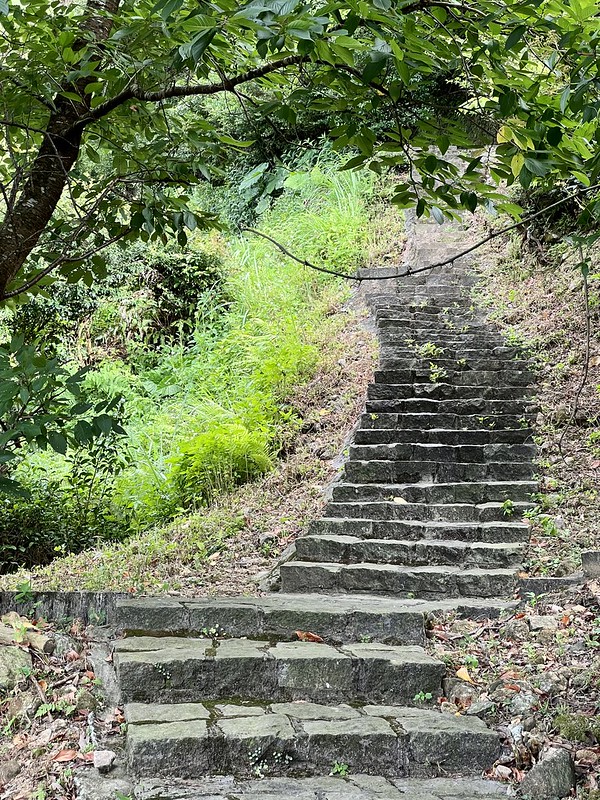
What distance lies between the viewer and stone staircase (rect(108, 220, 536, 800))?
113 inches

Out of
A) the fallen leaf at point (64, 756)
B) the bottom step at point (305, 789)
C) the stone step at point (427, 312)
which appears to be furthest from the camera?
the stone step at point (427, 312)

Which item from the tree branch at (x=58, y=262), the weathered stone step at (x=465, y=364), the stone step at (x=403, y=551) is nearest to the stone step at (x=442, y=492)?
the stone step at (x=403, y=551)

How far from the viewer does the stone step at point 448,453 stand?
6020 mm

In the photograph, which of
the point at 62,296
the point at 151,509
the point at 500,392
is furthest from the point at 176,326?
the point at 500,392

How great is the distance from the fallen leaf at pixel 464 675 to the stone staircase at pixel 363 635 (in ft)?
0.36

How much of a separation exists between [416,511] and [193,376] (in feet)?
16.4

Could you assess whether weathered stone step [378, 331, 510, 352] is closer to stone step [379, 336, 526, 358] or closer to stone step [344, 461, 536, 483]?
stone step [379, 336, 526, 358]

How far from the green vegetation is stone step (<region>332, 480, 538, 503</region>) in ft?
3.24

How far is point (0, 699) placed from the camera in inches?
121

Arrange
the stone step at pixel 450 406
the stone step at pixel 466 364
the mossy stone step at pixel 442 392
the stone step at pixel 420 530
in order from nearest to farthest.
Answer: the stone step at pixel 420 530 → the stone step at pixel 450 406 → the mossy stone step at pixel 442 392 → the stone step at pixel 466 364

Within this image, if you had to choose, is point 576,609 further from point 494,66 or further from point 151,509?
point 151,509

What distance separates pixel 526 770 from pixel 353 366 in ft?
17.3

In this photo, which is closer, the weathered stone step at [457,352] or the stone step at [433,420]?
the stone step at [433,420]

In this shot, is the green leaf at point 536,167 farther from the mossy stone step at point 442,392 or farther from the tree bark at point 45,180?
the mossy stone step at point 442,392
